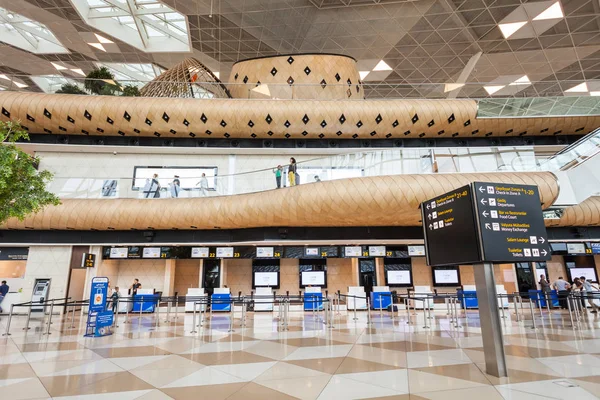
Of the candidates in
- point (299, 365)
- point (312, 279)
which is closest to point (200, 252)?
point (312, 279)

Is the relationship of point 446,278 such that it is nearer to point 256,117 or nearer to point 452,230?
point 256,117

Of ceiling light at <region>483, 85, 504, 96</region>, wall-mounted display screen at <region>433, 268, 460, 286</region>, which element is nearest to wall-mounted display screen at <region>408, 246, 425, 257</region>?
wall-mounted display screen at <region>433, 268, 460, 286</region>

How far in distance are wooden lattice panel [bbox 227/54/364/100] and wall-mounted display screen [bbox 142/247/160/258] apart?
8898 millimetres

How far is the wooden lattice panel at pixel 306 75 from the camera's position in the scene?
18016 mm

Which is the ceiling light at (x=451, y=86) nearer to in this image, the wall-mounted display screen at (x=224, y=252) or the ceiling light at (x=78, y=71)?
the wall-mounted display screen at (x=224, y=252)

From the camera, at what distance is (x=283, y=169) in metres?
13.4

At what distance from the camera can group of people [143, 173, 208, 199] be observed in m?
15.1

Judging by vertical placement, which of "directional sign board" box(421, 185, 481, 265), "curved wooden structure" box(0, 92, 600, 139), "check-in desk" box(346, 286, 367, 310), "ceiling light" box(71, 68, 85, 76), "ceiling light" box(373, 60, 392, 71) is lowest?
"check-in desk" box(346, 286, 367, 310)

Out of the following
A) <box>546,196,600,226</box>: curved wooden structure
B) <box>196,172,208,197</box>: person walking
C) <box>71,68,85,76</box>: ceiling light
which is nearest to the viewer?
<box>546,196,600,226</box>: curved wooden structure

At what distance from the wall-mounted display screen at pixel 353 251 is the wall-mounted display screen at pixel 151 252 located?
931 cm

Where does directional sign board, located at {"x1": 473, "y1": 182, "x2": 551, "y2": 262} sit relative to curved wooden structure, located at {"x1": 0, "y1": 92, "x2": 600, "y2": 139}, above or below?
below

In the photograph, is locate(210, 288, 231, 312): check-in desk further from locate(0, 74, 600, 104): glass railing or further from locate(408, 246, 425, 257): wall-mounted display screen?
locate(0, 74, 600, 104): glass railing

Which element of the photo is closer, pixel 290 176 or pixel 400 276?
pixel 290 176

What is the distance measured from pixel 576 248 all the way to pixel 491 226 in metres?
16.2
